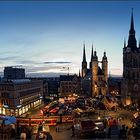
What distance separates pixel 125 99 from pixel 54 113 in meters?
28.7

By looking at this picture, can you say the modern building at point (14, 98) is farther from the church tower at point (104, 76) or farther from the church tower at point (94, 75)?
the church tower at point (104, 76)

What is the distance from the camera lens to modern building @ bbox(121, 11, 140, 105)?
266 feet

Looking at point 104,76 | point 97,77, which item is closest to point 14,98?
point 97,77

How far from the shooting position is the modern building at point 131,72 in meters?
80.9

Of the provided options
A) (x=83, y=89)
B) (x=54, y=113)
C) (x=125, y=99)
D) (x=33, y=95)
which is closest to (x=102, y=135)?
(x=54, y=113)

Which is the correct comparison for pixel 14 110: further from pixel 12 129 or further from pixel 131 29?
pixel 131 29

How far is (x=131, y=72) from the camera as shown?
269 ft

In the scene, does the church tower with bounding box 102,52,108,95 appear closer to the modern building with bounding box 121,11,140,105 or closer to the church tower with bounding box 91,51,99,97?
the church tower with bounding box 91,51,99,97

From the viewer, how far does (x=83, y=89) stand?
399ft

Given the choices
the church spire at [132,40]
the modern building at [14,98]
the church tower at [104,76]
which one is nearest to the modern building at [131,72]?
the church spire at [132,40]

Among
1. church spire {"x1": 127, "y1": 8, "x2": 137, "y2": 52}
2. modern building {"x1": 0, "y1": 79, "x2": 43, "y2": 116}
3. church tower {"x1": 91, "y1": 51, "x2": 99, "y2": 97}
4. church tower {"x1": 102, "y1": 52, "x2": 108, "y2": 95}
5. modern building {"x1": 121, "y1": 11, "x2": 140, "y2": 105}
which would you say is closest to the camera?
modern building {"x1": 0, "y1": 79, "x2": 43, "y2": 116}

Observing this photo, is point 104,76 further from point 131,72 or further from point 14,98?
point 14,98

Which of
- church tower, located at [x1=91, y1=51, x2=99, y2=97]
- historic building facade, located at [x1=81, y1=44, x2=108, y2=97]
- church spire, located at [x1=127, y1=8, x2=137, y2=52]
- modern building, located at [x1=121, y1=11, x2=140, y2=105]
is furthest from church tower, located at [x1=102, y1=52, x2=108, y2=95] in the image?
church spire, located at [x1=127, y1=8, x2=137, y2=52]

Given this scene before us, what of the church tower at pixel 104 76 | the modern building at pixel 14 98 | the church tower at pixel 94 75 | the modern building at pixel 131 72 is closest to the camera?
the modern building at pixel 14 98
